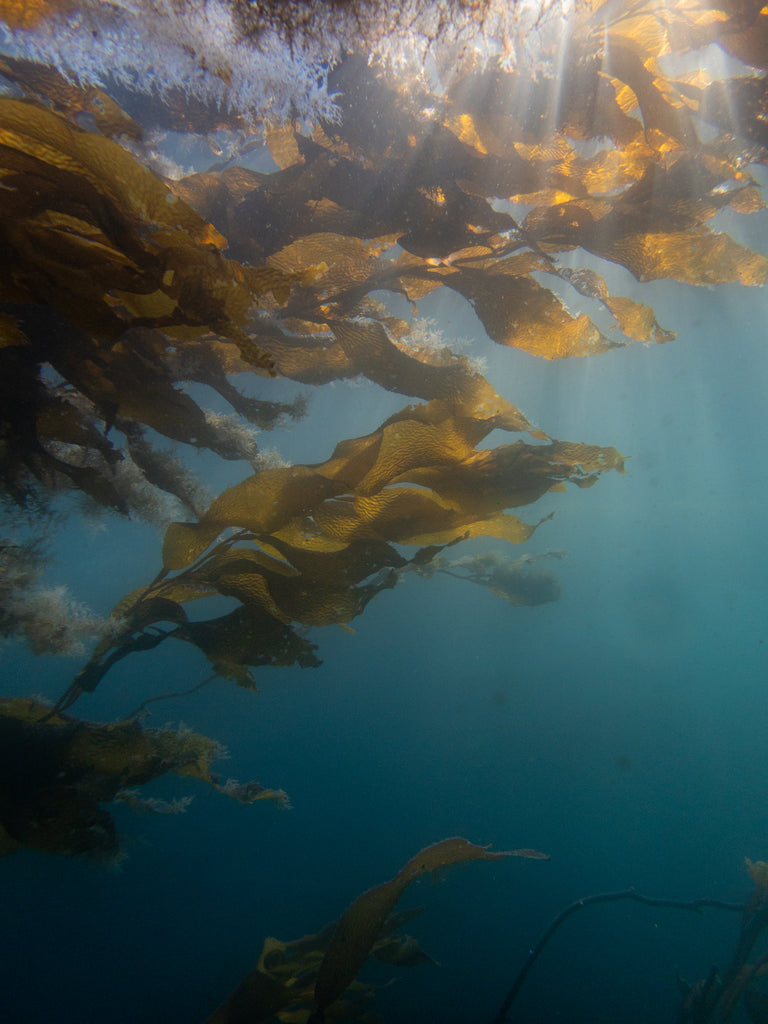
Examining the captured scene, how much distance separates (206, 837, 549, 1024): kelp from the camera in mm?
1811

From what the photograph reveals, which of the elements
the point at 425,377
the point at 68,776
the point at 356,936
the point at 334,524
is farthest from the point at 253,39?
the point at 356,936

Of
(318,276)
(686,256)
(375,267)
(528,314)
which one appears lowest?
(318,276)

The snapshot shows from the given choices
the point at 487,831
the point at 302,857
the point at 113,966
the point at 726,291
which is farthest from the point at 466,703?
the point at 726,291

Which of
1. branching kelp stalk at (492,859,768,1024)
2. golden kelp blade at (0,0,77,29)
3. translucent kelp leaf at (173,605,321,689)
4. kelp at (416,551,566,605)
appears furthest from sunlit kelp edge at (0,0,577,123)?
kelp at (416,551,566,605)

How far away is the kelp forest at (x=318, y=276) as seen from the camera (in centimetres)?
123

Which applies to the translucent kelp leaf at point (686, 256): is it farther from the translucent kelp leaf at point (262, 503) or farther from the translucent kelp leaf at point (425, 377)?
the translucent kelp leaf at point (262, 503)

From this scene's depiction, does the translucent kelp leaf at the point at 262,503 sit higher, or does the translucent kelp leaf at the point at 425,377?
the translucent kelp leaf at the point at 425,377

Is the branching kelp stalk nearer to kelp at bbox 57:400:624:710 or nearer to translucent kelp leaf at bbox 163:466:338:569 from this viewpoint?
kelp at bbox 57:400:624:710

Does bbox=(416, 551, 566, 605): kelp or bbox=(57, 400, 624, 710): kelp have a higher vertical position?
bbox=(416, 551, 566, 605): kelp

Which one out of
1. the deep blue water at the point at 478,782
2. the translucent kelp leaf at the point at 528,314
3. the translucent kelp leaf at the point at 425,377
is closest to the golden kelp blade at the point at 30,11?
the translucent kelp leaf at the point at 425,377

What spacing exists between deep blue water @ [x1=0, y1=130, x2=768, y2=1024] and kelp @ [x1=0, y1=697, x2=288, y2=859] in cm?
29

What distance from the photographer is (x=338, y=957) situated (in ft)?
5.98

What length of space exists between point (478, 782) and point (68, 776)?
15.4 meters

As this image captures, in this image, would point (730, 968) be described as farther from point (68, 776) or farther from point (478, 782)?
point (478, 782)
